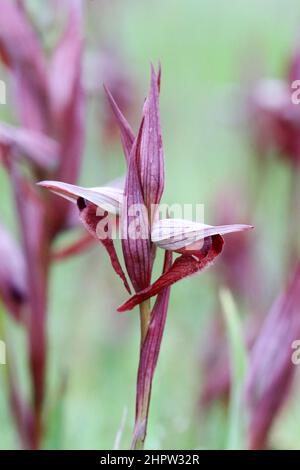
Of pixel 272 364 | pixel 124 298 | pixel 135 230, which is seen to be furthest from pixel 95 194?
pixel 124 298

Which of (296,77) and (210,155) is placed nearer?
(296,77)

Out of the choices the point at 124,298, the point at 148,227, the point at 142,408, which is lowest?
the point at 124,298

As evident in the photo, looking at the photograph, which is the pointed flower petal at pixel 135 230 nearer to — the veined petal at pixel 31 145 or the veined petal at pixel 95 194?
the veined petal at pixel 95 194

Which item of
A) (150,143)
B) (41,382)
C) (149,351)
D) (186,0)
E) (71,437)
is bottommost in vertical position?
(71,437)

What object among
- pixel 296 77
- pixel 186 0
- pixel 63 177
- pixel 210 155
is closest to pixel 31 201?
pixel 63 177

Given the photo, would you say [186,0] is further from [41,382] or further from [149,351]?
[149,351]

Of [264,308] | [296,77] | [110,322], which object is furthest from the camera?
[110,322]

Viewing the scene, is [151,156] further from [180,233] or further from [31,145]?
[31,145]

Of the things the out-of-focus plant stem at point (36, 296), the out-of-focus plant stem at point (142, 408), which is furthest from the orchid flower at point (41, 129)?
the out-of-focus plant stem at point (142, 408)
